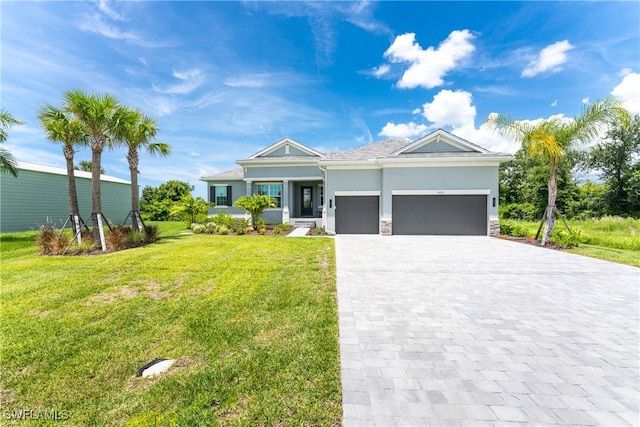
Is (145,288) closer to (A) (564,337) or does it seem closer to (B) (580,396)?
(B) (580,396)

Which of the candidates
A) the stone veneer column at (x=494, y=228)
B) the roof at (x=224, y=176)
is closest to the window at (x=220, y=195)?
the roof at (x=224, y=176)

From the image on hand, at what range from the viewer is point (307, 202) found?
1908 cm

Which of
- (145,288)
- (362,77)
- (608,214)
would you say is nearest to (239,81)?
(362,77)

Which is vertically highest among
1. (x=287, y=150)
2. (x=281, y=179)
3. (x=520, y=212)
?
(x=287, y=150)

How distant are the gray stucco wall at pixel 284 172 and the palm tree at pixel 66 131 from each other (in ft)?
28.7

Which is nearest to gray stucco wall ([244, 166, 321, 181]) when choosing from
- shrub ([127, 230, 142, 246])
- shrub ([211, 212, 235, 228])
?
shrub ([211, 212, 235, 228])

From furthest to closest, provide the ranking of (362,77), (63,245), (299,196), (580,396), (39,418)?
(299,196)
(362,77)
(63,245)
(580,396)
(39,418)

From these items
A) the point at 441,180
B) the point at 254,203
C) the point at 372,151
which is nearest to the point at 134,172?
the point at 254,203

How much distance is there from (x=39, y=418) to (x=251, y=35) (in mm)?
12604

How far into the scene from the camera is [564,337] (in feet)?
11.1

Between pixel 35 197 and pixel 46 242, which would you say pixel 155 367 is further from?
pixel 35 197

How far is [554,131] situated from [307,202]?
1431 centimetres

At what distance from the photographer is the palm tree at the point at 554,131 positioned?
9609mm

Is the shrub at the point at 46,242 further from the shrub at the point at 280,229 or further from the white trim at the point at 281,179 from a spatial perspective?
the white trim at the point at 281,179
